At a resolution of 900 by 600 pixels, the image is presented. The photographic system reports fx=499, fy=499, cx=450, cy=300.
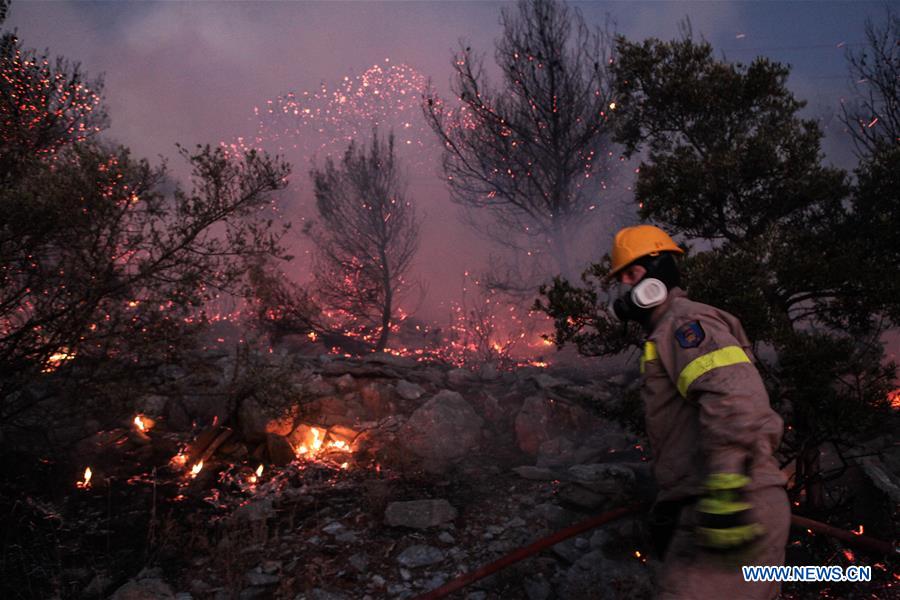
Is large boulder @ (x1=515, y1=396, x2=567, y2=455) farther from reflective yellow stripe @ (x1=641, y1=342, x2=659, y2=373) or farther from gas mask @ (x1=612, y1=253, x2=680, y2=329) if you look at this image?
reflective yellow stripe @ (x1=641, y1=342, x2=659, y2=373)

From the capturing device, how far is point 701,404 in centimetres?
202

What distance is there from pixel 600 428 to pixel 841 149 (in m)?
31.9

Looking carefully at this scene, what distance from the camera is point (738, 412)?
1.94 meters

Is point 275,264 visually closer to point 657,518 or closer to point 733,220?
point 733,220

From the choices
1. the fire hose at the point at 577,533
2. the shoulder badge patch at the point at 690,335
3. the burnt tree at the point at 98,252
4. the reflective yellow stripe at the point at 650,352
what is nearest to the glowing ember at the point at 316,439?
the burnt tree at the point at 98,252

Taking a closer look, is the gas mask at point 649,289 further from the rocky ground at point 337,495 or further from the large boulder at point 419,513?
the large boulder at point 419,513

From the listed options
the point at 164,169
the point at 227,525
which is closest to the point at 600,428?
the point at 227,525

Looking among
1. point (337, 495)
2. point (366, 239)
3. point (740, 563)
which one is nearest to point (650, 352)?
point (740, 563)

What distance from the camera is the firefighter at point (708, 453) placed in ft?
6.32

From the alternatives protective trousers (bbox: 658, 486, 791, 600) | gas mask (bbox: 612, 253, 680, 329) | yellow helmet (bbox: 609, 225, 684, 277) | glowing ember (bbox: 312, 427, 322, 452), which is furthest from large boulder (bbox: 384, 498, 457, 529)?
yellow helmet (bbox: 609, 225, 684, 277)

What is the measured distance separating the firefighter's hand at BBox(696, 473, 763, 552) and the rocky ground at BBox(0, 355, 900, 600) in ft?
7.34

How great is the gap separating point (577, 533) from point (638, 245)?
5.14 ft

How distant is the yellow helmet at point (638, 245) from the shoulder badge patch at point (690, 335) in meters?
0.49

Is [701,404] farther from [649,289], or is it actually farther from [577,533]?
[577,533]
